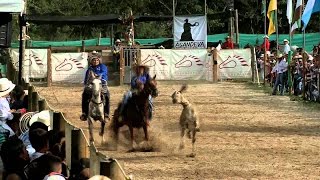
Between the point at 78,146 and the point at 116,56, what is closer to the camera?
the point at 78,146

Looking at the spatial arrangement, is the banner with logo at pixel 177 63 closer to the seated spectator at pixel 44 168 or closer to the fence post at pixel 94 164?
the seated spectator at pixel 44 168

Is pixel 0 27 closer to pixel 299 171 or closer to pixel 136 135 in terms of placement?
pixel 136 135

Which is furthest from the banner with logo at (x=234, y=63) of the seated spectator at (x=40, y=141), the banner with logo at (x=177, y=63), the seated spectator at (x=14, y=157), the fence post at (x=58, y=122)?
the seated spectator at (x=14, y=157)

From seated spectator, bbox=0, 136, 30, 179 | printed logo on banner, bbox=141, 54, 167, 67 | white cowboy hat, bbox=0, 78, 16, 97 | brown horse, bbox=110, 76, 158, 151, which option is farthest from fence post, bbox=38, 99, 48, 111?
printed logo on banner, bbox=141, 54, 167, 67

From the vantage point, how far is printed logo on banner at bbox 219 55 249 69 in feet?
112

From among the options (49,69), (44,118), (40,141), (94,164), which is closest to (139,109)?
(44,118)

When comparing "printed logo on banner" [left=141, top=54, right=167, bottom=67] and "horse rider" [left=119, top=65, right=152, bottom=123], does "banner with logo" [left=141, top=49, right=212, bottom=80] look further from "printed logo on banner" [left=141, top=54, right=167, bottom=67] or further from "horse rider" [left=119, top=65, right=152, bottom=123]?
"horse rider" [left=119, top=65, right=152, bottom=123]

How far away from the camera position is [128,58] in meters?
33.6

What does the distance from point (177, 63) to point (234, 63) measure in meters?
2.58

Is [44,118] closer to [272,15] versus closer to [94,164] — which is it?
[94,164]

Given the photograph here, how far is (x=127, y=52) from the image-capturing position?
33438 millimetres

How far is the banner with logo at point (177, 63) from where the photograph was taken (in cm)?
3378

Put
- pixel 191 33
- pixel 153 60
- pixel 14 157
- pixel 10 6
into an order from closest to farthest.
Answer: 1. pixel 14 157
2. pixel 10 6
3. pixel 153 60
4. pixel 191 33

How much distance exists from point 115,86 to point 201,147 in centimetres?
1782
